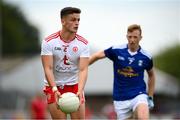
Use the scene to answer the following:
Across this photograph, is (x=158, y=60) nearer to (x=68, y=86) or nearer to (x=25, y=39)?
(x=25, y=39)

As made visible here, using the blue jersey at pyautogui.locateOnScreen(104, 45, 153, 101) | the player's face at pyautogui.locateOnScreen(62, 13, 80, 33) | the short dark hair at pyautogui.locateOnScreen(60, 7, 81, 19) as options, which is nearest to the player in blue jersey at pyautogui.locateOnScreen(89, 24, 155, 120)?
the blue jersey at pyautogui.locateOnScreen(104, 45, 153, 101)

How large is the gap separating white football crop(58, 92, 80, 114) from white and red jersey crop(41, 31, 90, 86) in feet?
2.51

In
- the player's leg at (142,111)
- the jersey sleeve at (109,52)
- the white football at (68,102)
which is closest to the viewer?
the white football at (68,102)

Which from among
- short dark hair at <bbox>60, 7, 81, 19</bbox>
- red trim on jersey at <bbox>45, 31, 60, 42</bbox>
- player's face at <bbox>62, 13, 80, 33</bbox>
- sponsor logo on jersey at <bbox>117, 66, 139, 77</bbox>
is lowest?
sponsor logo on jersey at <bbox>117, 66, 139, 77</bbox>

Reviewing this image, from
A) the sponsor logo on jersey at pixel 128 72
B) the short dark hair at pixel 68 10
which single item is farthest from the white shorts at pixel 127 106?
the short dark hair at pixel 68 10

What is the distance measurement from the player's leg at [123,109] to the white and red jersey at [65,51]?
6.50ft

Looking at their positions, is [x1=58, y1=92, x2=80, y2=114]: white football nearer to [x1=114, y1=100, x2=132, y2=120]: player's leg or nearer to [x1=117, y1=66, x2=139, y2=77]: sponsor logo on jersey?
[x1=117, y1=66, x2=139, y2=77]: sponsor logo on jersey

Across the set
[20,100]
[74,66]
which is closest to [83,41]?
[74,66]

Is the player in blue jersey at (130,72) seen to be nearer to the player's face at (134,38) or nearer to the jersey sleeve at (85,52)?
the player's face at (134,38)

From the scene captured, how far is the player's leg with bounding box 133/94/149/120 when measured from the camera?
16439mm

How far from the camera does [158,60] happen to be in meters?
127

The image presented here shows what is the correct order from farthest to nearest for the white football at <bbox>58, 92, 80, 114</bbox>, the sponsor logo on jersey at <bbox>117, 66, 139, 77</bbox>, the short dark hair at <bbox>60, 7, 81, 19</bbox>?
the sponsor logo on jersey at <bbox>117, 66, 139, 77</bbox>, the short dark hair at <bbox>60, 7, 81, 19</bbox>, the white football at <bbox>58, 92, 80, 114</bbox>

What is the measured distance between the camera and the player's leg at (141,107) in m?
16.4

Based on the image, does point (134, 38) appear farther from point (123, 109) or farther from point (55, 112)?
point (55, 112)
